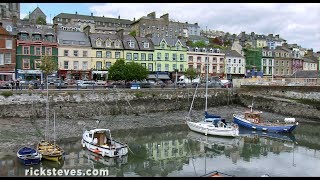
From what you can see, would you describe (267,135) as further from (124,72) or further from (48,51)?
(48,51)

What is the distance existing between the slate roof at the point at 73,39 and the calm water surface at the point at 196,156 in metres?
23.7

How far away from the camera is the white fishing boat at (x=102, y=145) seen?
20.1 meters

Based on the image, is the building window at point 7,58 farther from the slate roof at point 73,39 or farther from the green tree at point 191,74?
the green tree at point 191,74

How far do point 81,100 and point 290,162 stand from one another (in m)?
20.8

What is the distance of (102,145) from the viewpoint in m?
21.2

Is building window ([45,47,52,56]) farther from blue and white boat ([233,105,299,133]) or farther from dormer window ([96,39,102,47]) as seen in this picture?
blue and white boat ([233,105,299,133])

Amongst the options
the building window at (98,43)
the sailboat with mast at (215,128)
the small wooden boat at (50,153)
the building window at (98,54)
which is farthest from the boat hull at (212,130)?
the building window at (98,43)

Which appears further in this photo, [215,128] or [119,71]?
[119,71]

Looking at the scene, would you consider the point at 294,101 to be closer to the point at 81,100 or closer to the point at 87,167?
the point at 81,100

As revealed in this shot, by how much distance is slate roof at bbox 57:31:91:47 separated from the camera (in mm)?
48062

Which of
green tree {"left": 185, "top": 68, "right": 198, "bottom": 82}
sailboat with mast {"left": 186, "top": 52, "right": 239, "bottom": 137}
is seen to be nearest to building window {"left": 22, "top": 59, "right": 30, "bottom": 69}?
green tree {"left": 185, "top": 68, "right": 198, "bottom": 82}

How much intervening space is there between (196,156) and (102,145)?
5.74 metres

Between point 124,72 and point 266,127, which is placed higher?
point 124,72

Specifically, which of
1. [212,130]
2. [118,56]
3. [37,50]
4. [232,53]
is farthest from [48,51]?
[232,53]
